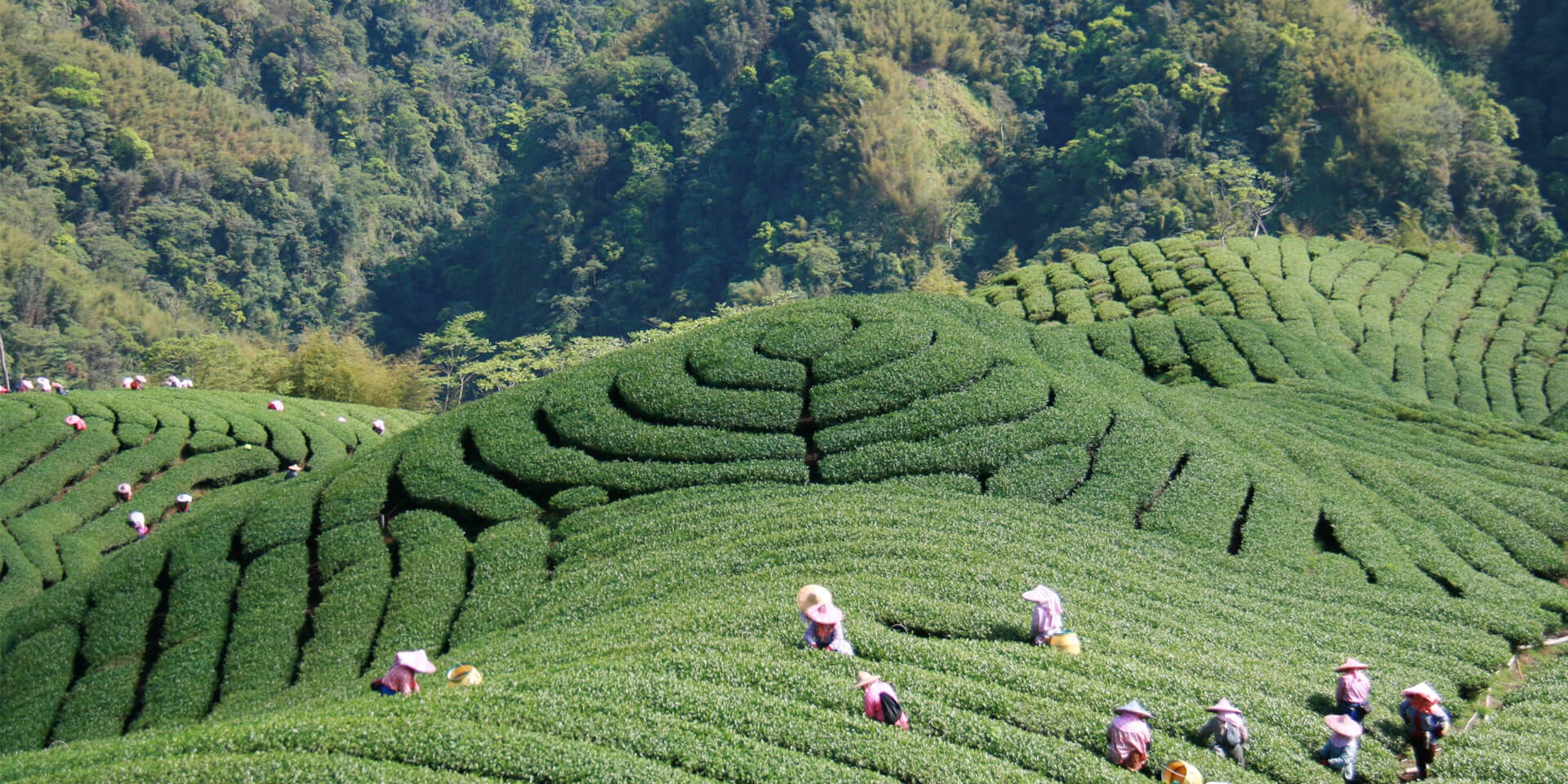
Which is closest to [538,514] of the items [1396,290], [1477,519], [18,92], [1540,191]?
[1477,519]

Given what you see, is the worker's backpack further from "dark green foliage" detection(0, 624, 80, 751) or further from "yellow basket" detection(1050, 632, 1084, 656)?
"dark green foliage" detection(0, 624, 80, 751)

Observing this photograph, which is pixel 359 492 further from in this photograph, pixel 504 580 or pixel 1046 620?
pixel 1046 620

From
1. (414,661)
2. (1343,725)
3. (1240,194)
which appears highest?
(1240,194)

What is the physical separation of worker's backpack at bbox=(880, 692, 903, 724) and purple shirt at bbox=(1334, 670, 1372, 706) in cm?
638

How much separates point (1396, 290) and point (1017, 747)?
44588 mm

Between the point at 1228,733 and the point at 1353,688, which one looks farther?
the point at 1353,688

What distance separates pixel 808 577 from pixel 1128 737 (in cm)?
695

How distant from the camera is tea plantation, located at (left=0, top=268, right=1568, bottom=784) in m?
13.6

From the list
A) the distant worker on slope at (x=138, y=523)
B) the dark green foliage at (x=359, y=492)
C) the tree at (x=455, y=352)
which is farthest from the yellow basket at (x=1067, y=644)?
the tree at (x=455, y=352)

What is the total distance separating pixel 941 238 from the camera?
92000 mm

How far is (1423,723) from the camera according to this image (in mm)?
14320

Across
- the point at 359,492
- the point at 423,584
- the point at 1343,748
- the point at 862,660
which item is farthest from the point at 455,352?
the point at 1343,748

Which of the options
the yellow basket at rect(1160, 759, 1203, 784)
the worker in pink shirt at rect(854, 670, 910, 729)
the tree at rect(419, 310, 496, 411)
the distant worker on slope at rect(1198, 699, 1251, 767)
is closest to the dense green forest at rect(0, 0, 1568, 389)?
the tree at rect(419, 310, 496, 411)

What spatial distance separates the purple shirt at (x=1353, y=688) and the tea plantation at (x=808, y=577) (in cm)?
62
